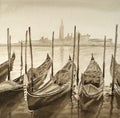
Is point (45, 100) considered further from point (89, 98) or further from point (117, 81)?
point (117, 81)

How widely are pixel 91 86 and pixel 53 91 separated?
0.83ft

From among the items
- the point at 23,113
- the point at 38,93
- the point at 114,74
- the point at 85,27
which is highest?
the point at 85,27

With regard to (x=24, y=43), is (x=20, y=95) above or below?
below

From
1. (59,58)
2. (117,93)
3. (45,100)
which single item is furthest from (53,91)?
(117,93)

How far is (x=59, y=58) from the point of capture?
2.04 m

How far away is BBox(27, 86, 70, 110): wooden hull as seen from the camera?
2.00 m

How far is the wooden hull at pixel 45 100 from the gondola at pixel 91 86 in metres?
0.11

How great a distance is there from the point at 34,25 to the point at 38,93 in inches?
18.0

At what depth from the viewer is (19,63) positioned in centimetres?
203

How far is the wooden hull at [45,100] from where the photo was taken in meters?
2.00

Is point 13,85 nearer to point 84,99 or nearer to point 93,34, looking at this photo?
point 84,99

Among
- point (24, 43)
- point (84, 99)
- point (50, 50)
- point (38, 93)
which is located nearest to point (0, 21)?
point (24, 43)

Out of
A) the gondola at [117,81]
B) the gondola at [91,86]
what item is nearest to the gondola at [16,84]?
the gondola at [91,86]

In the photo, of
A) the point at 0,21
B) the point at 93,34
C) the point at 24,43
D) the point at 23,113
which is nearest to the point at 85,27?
the point at 93,34
